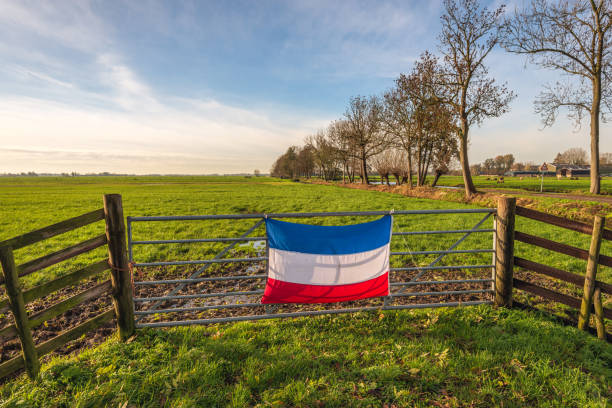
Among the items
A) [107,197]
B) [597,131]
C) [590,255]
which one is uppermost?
[597,131]

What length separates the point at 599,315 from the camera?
3801 millimetres

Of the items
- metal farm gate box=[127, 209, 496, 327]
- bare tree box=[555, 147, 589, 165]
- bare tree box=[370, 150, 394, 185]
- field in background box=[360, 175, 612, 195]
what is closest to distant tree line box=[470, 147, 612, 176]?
bare tree box=[555, 147, 589, 165]

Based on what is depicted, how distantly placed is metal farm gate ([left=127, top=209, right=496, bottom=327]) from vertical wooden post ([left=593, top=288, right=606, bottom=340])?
4.09 feet

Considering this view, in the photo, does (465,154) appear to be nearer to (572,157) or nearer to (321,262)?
(321,262)

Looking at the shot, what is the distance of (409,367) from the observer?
10.6 feet

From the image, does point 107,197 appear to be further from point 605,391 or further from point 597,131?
point 597,131

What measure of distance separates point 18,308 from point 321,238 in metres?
3.76

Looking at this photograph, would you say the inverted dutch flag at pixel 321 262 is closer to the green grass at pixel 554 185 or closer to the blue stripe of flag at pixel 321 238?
the blue stripe of flag at pixel 321 238

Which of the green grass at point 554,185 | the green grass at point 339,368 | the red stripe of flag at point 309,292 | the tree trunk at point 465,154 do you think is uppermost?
the tree trunk at point 465,154

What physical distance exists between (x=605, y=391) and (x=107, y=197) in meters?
6.44

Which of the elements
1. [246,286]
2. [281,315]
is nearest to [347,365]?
[281,315]

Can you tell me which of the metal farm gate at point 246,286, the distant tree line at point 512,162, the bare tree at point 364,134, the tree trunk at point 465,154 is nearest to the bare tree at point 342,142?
the bare tree at point 364,134

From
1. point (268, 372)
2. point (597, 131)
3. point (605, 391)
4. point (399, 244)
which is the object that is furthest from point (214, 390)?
point (597, 131)

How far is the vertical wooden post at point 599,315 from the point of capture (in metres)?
3.77
